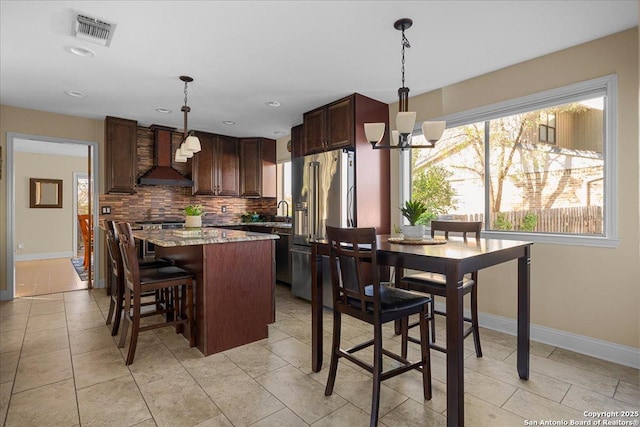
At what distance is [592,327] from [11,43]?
16.6ft

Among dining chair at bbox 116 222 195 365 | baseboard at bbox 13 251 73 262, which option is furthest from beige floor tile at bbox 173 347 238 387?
baseboard at bbox 13 251 73 262

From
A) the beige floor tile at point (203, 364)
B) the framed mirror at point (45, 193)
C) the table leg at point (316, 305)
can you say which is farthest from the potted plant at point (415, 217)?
the framed mirror at point (45, 193)

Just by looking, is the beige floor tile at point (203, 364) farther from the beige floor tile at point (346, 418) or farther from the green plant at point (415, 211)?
the green plant at point (415, 211)

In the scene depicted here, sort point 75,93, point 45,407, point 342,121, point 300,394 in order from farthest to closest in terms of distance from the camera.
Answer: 1. point 342,121
2. point 75,93
3. point 300,394
4. point 45,407

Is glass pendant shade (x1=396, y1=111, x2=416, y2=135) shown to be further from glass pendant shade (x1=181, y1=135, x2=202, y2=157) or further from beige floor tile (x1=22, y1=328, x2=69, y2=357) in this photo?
beige floor tile (x1=22, y1=328, x2=69, y2=357)

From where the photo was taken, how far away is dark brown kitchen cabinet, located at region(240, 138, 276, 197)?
20.1 ft

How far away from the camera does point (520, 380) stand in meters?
2.21

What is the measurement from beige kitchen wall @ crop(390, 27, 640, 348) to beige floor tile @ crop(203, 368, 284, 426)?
7.58ft

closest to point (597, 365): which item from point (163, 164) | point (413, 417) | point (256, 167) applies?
point (413, 417)

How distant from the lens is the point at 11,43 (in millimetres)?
2645

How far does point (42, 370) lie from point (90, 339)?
56 centimetres

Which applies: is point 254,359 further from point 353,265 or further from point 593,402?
point 593,402

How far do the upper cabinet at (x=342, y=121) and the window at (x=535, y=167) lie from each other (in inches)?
33.1

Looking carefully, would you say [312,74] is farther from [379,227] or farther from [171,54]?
[379,227]
